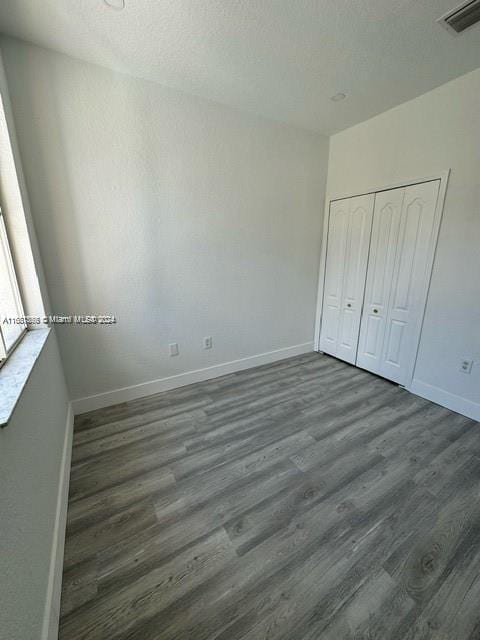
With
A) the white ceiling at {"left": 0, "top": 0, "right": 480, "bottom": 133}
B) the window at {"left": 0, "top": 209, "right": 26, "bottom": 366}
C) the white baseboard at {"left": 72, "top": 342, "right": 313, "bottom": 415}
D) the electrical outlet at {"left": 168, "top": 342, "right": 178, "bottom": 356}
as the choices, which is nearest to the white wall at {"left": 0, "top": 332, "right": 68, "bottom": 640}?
the window at {"left": 0, "top": 209, "right": 26, "bottom": 366}

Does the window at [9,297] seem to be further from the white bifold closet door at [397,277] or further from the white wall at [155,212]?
the white bifold closet door at [397,277]

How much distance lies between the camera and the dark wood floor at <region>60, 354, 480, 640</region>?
1.03 m

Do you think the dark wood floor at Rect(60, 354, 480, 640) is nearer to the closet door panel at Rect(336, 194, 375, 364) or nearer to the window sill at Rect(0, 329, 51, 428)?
the window sill at Rect(0, 329, 51, 428)

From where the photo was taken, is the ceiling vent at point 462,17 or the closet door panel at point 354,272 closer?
the ceiling vent at point 462,17

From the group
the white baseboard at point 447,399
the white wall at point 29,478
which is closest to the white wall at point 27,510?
the white wall at point 29,478

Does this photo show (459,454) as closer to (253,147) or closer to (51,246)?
(253,147)

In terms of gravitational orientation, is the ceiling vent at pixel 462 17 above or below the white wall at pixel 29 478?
above

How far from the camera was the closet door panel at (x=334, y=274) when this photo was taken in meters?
3.16

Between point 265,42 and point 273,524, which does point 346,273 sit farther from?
point 273,524

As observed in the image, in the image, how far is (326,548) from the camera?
4.17 ft

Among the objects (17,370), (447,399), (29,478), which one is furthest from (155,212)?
(447,399)

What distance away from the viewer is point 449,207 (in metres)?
2.23

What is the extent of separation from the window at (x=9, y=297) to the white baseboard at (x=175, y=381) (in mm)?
1013

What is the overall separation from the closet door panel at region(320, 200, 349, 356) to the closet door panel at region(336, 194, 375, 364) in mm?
64
